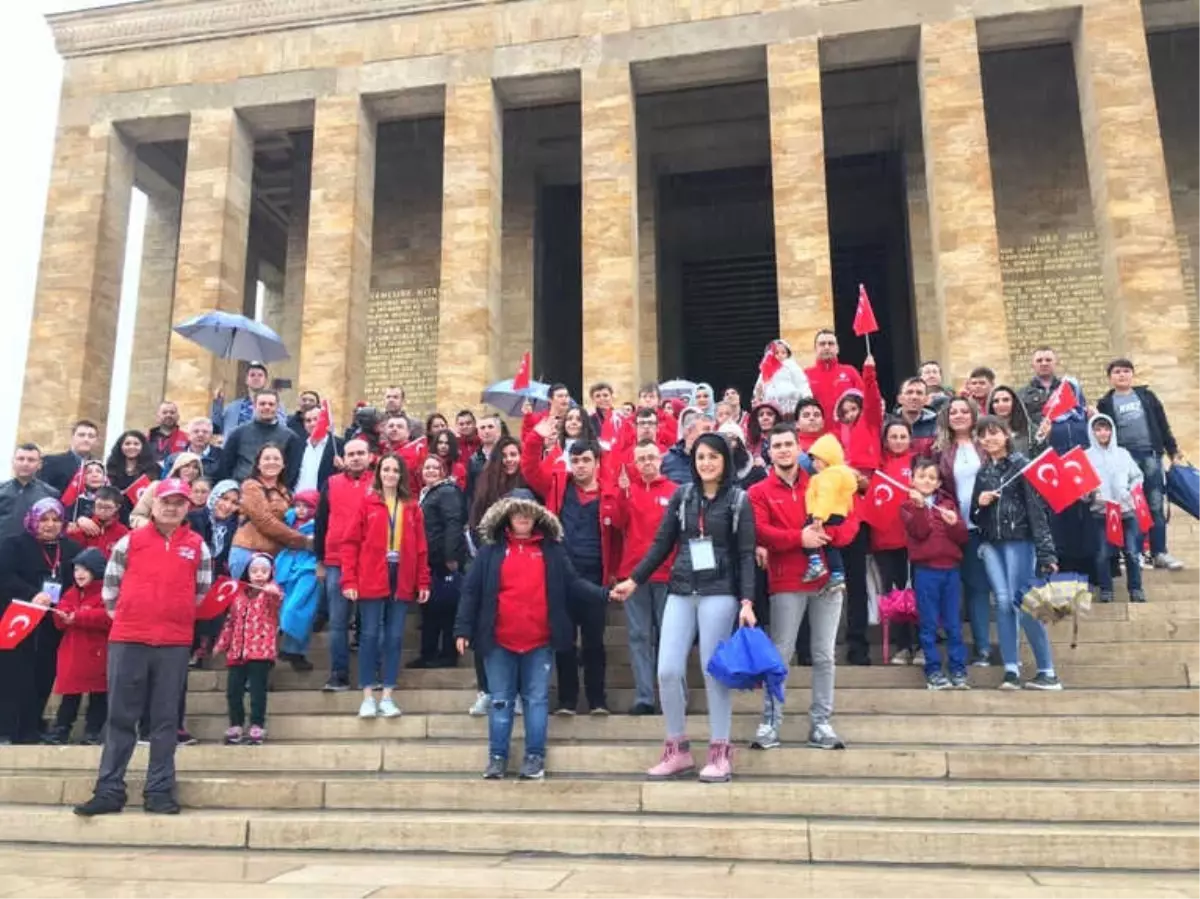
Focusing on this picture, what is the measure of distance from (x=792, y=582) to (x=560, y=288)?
18.0m

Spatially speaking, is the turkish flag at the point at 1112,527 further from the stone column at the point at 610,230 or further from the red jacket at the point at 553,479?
the stone column at the point at 610,230

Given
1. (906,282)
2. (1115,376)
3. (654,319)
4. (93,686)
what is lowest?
(93,686)

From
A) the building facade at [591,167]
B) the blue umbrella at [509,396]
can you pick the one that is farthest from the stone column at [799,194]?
the blue umbrella at [509,396]

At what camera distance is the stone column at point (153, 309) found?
21984 mm

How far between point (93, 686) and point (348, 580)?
2.10 metres

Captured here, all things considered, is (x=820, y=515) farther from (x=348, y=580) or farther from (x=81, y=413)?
(x=81, y=413)

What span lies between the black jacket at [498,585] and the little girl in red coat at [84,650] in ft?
9.76

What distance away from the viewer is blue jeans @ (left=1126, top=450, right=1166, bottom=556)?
9.23 meters

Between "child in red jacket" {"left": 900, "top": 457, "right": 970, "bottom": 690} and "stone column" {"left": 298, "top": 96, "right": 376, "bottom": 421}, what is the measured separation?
12555mm

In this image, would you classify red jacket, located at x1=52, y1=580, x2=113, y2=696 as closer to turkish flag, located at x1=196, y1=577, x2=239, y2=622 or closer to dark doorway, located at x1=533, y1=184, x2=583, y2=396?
turkish flag, located at x1=196, y1=577, x2=239, y2=622

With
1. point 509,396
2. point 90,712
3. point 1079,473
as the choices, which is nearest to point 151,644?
point 90,712

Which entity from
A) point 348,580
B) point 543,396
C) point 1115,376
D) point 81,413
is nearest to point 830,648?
point 348,580

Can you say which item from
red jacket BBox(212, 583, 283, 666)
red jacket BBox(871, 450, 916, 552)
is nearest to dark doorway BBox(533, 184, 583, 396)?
red jacket BBox(871, 450, 916, 552)

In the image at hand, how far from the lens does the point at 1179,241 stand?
1817 centimetres
